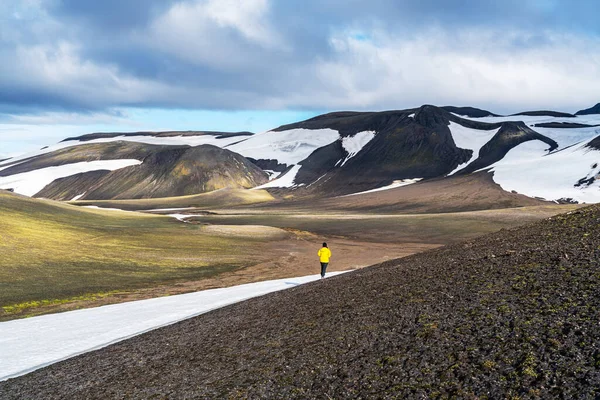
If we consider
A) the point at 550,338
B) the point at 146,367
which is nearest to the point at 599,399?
the point at 550,338

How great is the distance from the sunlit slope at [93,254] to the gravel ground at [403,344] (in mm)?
18339

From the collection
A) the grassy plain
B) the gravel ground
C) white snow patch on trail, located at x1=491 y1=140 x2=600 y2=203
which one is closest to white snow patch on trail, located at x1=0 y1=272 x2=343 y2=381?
the gravel ground

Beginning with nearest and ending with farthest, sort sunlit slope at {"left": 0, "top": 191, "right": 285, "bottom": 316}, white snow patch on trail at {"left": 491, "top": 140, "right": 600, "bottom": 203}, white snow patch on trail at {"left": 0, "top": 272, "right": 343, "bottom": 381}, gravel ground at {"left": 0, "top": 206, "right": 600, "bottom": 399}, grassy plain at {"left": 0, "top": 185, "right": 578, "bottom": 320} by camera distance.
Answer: gravel ground at {"left": 0, "top": 206, "right": 600, "bottom": 399} → white snow patch on trail at {"left": 0, "top": 272, "right": 343, "bottom": 381} → grassy plain at {"left": 0, "top": 185, "right": 578, "bottom": 320} → sunlit slope at {"left": 0, "top": 191, "right": 285, "bottom": 316} → white snow patch on trail at {"left": 491, "top": 140, "right": 600, "bottom": 203}

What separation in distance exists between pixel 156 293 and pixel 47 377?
2063cm

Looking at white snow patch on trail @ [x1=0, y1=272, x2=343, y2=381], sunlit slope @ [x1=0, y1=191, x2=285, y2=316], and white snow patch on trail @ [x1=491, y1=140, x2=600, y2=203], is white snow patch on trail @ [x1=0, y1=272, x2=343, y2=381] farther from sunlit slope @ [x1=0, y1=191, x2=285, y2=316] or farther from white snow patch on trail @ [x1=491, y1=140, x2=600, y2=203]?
white snow patch on trail @ [x1=491, y1=140, x2=600, y2=203]

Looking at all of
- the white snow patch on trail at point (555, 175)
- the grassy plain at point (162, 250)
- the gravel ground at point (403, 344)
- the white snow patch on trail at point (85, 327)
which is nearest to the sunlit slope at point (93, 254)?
the grassy plain at point (162, 250)

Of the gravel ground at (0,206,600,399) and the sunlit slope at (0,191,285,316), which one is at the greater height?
the gravel ground at (0,206,600,399)

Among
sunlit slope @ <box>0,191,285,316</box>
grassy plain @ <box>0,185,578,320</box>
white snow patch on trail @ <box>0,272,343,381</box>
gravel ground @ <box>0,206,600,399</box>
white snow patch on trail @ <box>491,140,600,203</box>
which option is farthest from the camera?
white snow patch on trail @ <box>491,140,600,203</box>

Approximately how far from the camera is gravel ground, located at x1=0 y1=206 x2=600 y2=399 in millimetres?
10117

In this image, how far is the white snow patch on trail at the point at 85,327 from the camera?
19.6 m

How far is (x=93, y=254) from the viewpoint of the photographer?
52031mm

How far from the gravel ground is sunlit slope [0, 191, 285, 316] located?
18339mm

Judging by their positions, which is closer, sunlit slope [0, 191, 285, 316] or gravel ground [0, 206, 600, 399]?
gravel ground [0, 206, 600, 399]

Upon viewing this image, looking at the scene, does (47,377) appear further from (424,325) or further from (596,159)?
(596,159)
